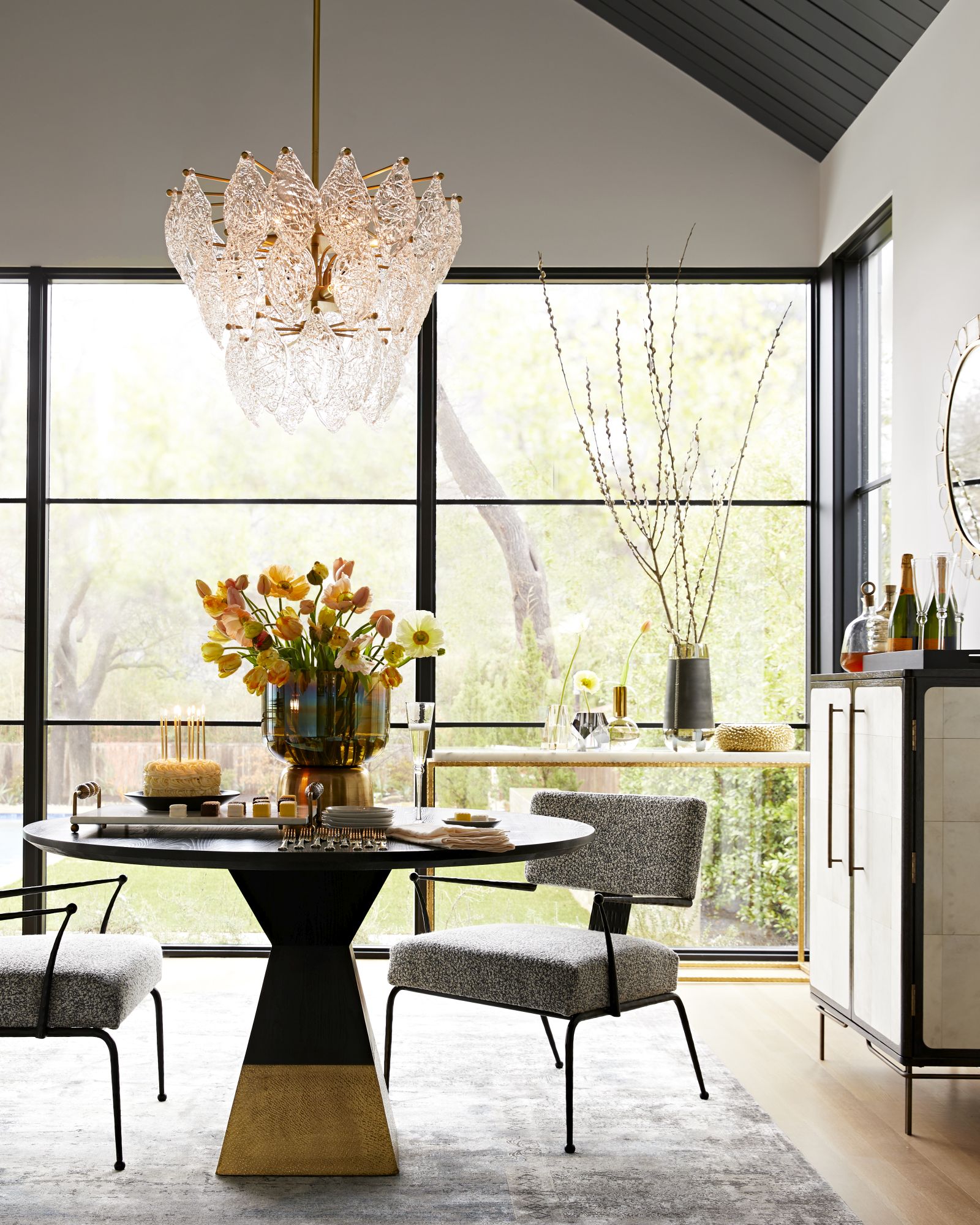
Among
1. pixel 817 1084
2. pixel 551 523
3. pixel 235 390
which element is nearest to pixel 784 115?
pixel 551 523

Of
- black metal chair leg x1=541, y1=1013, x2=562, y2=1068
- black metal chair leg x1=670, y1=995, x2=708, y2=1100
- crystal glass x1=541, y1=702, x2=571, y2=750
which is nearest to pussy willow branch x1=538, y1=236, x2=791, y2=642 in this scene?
crystal glass x1=541, y1=702, x2=571, y2=750

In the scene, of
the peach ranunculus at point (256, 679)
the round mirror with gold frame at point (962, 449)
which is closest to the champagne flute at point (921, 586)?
the round mirror with gold frame at point (962, 449)

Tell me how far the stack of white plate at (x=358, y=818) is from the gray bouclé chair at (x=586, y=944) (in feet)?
0.77

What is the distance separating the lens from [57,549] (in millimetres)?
4723

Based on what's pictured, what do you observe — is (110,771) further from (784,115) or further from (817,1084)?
(784,115)

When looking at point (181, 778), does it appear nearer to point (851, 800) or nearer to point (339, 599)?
point (339, 599)

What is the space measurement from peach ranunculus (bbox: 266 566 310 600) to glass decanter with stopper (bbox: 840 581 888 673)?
1589mm

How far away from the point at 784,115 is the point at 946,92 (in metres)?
1.16

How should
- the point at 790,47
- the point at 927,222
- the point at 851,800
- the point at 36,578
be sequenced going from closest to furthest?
the point at 851,800
the point at 927,222
the point at 790,47
the point at 36,578

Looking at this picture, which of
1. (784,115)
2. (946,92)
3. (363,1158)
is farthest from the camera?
(784,115)

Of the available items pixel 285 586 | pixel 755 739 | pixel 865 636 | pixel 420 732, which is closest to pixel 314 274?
pixel 285 586

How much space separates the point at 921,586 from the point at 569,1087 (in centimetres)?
163

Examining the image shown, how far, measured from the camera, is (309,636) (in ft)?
8.70

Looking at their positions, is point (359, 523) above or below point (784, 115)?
below
